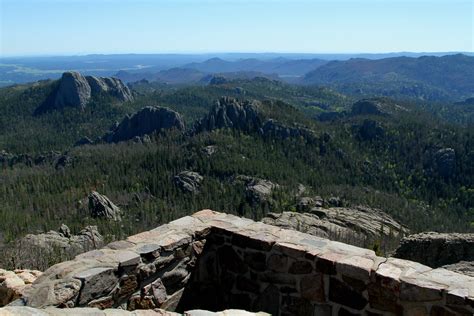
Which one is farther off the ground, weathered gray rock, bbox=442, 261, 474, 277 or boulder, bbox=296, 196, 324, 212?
weathered gray rock, bbox=442, 261, 474, 277

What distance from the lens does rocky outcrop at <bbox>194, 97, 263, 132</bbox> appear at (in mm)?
172250

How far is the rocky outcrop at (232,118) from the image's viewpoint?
565 feet

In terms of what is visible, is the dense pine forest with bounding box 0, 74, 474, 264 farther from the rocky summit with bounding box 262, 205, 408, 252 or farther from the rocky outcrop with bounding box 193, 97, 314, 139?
the rocky summit with bounding box 262, 205, 408, 252

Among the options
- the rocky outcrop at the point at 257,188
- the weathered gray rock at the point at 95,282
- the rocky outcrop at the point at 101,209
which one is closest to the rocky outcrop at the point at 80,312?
the weathered gray rock at the point at 95,282

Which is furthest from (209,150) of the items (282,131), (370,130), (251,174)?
(370,130)

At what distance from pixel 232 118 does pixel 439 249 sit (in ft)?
480

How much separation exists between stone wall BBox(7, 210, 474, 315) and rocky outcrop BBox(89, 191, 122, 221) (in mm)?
98930

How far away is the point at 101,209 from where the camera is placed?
10688 centimetres

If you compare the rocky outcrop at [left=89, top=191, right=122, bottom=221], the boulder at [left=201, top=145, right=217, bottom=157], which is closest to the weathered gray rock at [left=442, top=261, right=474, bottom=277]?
the rocky outcrop at [left=89, top=191, right=122, bottom=221]

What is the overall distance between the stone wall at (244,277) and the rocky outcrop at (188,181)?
4619 inches

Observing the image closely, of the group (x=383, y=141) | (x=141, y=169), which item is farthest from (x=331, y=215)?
(x=383, y=141)

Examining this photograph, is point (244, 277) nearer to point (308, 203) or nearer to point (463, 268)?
point (463, 268)

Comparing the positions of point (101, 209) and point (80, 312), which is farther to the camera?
point (101, 209)

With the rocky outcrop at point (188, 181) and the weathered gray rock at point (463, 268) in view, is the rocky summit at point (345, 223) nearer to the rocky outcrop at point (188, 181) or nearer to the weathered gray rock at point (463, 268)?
the rocky outcrop at point (188, 181)
